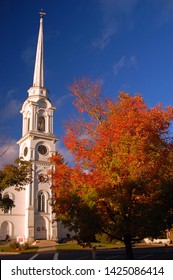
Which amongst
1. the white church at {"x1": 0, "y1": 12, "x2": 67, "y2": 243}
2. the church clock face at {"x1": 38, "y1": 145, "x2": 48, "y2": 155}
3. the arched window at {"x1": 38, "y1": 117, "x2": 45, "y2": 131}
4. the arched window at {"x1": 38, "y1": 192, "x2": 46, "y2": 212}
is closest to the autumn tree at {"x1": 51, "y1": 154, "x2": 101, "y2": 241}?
the white church at {"x1": 0, "y1": 12, "x2": 67, "y2": 243}

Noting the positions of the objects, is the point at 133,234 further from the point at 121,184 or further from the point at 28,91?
the point at 28,91

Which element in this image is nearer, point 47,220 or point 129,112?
point 129,112

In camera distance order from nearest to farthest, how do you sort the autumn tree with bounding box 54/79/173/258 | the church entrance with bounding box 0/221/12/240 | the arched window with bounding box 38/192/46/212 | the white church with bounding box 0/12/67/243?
the autumn tree with bounding box 54/79/173/258, the church entrance with bounding box 0/221/12/240, the white church with bounding box 0/12/67/243, the arched window with bounding box 38/192/46/212

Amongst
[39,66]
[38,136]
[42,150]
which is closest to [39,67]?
[39,66]

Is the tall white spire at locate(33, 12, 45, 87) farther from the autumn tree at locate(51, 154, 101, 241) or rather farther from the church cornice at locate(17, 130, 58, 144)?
the autumn tree at locate(51, 154, 101, 241)

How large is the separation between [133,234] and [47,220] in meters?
39.0

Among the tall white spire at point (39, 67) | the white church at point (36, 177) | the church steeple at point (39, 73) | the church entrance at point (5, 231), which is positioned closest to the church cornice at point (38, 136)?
the white church at point (36, 177)

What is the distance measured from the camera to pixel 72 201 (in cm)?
1428

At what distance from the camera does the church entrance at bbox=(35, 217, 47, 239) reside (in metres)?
49.9

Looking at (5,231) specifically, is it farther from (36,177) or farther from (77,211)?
(77,211)

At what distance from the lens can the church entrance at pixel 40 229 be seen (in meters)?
49.9

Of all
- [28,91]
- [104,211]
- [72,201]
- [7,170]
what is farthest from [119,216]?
[28,91]

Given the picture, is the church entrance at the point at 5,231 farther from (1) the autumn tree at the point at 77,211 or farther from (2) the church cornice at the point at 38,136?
(1) the autumn tree at the point at 77,211
